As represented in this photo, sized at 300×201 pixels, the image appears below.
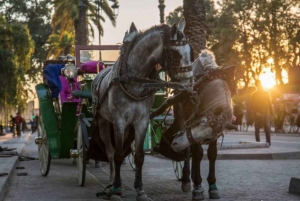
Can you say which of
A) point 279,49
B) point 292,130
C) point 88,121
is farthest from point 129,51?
point 279,49

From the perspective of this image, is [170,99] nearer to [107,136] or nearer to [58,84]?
[107,136]

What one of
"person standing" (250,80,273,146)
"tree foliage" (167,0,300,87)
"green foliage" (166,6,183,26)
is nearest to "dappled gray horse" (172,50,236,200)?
"person standing" (250,80,273,146)

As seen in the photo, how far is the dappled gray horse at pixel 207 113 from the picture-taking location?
27.2ft

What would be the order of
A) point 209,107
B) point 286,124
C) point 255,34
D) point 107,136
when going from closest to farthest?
point 209,107, point 107,136, point 286,124, point 255,34

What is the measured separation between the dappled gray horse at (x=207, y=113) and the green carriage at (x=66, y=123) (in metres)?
1.95

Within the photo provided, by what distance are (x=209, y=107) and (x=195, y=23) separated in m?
10.3

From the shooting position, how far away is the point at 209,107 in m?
8.43

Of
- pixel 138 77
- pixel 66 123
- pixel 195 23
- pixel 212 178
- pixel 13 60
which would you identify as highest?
pixel 13 60

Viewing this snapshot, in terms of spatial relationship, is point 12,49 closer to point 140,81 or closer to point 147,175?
point 147,175

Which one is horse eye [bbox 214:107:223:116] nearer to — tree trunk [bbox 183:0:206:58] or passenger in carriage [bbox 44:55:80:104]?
passenger in carriage [bbox 44:55:80:104]

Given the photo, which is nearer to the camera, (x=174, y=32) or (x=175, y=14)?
(x=174, y=32)

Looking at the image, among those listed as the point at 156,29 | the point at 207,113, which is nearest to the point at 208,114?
the point at 207,113

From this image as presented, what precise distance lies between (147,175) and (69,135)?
5.06 feet

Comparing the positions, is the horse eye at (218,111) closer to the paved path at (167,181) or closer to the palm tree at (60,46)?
the paved path at (167,181)
